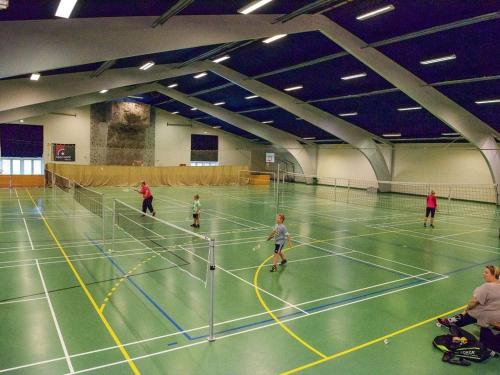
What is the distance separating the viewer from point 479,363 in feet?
22.8

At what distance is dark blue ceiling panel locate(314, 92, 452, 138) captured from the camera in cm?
2885

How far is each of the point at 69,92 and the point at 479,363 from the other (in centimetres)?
2434

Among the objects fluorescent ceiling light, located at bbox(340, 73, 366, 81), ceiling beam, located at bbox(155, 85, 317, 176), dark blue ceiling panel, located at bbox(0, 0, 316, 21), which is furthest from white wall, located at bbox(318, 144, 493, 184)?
dark blue ceiling panel, located at bbox(0, 0, 316, 21)

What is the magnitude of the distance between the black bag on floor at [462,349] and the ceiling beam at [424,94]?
53.5 ft

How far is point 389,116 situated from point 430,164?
27.6ft

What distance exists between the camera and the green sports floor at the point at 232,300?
679cm

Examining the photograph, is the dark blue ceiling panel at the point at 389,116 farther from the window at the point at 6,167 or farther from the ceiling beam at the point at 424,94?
the window at the point at 6,167

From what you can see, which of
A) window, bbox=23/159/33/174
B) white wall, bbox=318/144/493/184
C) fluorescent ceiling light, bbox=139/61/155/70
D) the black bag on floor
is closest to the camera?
the black bag on floor

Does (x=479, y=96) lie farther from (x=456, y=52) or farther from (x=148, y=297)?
(x=148, y=297)

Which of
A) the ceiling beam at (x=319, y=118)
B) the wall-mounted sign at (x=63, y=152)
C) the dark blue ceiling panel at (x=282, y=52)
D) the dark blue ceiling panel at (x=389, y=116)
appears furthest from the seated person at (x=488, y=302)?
the wall-mounted sign at (x=63, y=152)

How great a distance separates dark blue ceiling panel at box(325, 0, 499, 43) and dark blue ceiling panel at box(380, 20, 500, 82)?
897 millimetres

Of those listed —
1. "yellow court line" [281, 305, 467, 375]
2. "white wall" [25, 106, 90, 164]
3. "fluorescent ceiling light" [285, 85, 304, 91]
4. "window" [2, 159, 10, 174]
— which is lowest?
→ "yellow court line" [281, 305, 467, 375]

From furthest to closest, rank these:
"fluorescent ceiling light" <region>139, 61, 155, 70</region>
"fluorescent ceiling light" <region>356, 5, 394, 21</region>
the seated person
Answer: "fluorescent ceiling light" <region>139, 61, 155, 70</region> → "fluorescent ceiling light" <region>356, 5, 394, 21</region> → the seated person

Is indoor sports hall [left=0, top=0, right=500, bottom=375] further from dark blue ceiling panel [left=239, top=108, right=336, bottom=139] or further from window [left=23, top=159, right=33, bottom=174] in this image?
dark blue ceiling panel [left=239, top=108, right=336, bottom=139]
